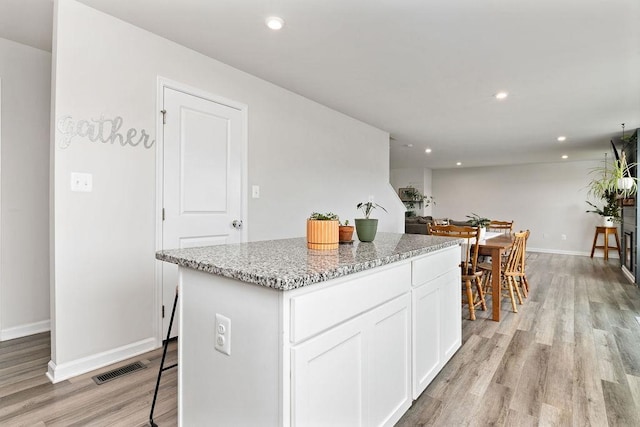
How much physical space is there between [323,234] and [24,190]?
2.71 m

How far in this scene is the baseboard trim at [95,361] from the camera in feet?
6.82

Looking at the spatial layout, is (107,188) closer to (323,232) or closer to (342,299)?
(323,232)

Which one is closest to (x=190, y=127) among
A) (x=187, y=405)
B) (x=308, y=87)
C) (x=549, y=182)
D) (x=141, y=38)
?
(x=141, y=38)

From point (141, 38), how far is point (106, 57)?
31 centimetres

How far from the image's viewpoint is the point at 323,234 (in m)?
1.72

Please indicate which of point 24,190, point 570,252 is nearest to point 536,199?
point 570,252

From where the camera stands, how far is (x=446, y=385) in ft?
6.75

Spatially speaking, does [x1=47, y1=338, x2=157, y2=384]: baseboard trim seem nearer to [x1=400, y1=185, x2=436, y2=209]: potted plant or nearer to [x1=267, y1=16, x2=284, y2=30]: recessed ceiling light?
[x1=267, y1=16, x2=284, y2=30]: recessed ceiling light

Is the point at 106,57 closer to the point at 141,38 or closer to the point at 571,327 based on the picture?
the point at 141,38

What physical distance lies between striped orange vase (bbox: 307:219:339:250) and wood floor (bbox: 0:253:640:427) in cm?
98

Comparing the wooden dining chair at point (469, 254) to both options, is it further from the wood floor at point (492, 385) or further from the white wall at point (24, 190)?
the white wall at point (24, 190)

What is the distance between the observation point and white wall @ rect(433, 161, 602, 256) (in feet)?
26.8

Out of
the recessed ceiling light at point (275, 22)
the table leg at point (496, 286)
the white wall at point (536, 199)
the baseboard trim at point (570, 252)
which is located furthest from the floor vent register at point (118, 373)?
the white wall at point (536, 199)

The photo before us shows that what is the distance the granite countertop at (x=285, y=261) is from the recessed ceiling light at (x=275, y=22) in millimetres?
1544
